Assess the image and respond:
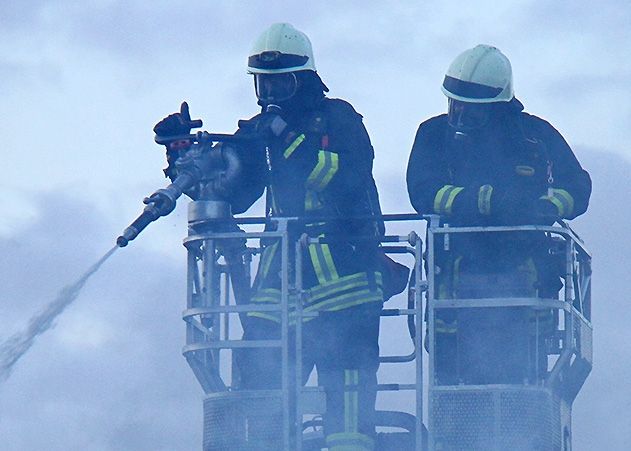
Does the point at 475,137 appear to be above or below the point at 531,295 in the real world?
above

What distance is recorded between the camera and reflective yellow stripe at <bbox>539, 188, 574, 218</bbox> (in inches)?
541

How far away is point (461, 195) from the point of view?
1351 cm

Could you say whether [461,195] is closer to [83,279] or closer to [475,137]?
[475,137]

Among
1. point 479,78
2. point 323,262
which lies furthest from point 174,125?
point 479,78

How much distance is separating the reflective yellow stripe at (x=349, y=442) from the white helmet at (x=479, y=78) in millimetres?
A: 2760

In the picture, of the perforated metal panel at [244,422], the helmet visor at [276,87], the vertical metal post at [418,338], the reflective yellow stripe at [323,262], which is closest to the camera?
the vertical metal post at [418,338]

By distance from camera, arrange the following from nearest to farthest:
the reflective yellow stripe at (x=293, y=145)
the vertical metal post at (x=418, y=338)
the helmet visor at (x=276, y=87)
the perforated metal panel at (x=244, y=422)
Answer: the vertical metal post at (x=418, y=338) < the perforated metal panel at (x=244, y=422) < the reflective yellow stripe at (x=293, y=145) < the helmet visor at (x=276, y=87)

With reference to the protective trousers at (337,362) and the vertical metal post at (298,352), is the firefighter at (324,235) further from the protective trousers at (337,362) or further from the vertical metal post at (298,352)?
the vertical metal post at (298,352)

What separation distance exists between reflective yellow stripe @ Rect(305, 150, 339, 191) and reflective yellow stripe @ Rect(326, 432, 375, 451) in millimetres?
1897

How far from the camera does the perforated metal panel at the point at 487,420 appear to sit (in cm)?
1309

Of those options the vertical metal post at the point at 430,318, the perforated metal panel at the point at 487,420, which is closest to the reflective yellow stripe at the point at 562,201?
the vertical metal post at the point at 430,318

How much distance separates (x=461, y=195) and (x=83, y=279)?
355cm

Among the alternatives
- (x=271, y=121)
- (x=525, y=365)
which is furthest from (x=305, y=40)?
(x=525, y=365)

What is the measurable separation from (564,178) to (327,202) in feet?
6.08
